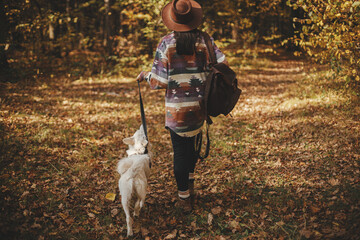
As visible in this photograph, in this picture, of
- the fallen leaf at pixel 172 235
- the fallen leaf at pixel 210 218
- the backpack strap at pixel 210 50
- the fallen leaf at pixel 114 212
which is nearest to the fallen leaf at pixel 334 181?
the fallen leaf at pixel 210 218

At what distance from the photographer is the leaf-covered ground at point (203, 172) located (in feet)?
10.9

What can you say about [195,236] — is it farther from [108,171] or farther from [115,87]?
[115,87]

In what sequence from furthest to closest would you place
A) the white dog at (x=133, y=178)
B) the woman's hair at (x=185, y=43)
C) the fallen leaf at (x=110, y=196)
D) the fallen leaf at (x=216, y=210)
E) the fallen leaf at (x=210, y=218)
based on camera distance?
the fallen leaf at (x=110, y=196) < the fallen leaf at (x=216, y=210) < the fallen leaf at (x=210, y=218) < the white dog at (x=133, y=178) < the woman's hair at (x=185, y=43)

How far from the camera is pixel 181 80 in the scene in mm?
2930

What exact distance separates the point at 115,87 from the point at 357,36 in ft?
29.9

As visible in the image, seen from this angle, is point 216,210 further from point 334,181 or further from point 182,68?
point 182,68

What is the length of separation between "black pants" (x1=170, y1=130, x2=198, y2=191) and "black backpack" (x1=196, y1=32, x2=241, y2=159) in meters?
0.49

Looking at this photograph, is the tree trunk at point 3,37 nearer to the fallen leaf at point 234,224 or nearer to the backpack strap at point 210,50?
the backpack strap at point 210,50

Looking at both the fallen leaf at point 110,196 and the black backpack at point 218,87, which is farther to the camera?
the fallen leaf at point 110,196

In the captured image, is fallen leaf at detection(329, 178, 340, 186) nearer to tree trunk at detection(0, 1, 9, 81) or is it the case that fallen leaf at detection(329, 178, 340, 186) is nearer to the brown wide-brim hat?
the brown wide-brim hat

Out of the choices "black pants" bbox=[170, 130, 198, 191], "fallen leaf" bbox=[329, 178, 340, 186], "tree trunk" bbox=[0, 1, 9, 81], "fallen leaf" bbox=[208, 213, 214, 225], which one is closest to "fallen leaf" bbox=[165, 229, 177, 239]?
"fallen leaf" bbox=[208, 213, 214, 225]

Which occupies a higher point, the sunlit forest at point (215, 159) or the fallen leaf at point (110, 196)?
the sunlit forest at point (215, 159)

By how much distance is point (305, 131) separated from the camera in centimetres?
590

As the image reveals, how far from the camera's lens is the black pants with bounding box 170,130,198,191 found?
3.17 meters
